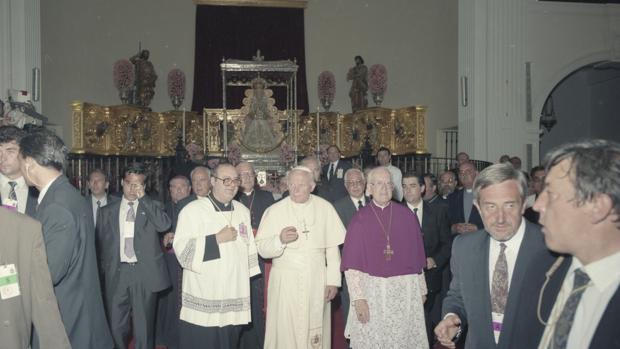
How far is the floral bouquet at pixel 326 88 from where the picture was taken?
55.2ft

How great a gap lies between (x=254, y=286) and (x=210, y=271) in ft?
4.87

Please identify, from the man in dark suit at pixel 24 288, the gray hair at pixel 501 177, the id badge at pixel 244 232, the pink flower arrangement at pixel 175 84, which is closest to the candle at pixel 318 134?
the pink flower arrangement at pixel 175 84

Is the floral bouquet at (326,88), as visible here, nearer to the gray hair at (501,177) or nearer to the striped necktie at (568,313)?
the gray hair at (501,177)

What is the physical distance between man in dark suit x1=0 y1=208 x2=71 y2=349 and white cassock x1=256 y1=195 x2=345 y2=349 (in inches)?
97.4

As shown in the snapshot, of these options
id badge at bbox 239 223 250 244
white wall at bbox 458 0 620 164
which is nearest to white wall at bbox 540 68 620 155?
white wall at bbox 458 0 620 164

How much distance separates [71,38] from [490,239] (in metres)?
16.1

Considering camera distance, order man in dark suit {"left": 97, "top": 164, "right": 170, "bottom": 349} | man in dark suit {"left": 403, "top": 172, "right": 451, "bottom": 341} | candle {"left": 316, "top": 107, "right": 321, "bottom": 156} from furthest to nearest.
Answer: candle {"left": 316, "top": 107, "right": 321, "bottom": 156} → man in dark suit {"left": 403, "top": 172, "right": 451, "bottom": 341} → man in dark suit {"left": 97, "top": 164, "right": 170, "bottom": 349}

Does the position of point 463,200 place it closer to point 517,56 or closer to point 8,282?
point 8,282

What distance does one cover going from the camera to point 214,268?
5152mm

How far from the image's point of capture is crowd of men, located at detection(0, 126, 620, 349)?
2.20 metres

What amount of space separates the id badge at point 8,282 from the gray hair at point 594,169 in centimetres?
265

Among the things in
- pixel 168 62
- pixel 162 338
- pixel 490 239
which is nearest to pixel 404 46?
pixel 168 62

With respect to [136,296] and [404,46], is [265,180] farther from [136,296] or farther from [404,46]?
[404,46]

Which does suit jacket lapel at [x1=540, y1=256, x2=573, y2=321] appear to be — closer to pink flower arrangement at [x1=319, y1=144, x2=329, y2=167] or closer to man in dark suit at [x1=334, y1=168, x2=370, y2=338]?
man in dark suit at [x1=334, y1=168, x2=370, y2=338]
